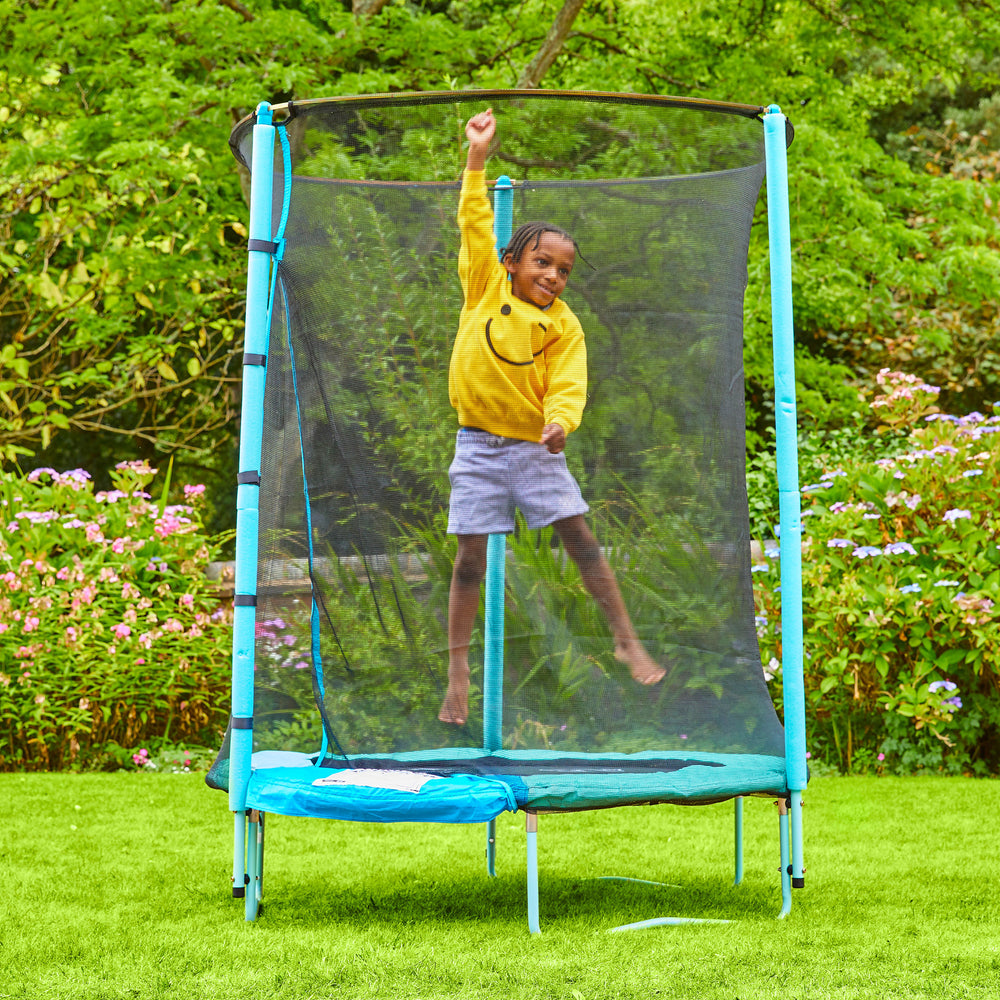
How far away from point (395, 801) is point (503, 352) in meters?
1.11

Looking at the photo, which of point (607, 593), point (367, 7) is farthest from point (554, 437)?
point (367, 7)

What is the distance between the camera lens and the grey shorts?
115 inches

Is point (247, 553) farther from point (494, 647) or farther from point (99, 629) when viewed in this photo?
point (99, 629)

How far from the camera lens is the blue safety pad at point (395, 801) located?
2.47m

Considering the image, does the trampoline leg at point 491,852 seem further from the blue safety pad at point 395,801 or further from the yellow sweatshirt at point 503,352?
the yellow sweatshirt at point 503,352

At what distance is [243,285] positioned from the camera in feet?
24.5

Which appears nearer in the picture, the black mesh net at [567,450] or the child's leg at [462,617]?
the black mesh net at [567,450]

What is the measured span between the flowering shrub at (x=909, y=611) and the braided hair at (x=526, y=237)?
2212 millimetres

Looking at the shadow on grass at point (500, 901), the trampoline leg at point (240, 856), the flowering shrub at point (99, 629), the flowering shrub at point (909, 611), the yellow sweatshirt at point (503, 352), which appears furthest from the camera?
the flowering shrub at point (99, 629)

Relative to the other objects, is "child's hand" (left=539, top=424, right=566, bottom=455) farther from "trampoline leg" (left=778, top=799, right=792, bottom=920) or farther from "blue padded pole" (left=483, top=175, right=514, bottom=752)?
"trampoline leg" (left=778, top=799, right=792, bottom=920)

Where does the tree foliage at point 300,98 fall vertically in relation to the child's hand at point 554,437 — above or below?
above

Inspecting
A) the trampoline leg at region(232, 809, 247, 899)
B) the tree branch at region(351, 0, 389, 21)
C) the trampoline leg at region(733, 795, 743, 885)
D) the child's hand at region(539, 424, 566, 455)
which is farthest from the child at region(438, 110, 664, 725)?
the tree branch at region(351, 0, 389, 21)

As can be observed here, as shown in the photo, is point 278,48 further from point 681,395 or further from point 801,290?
point 681,395

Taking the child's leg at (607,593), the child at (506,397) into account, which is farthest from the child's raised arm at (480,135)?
the child's leg at (607,593)
